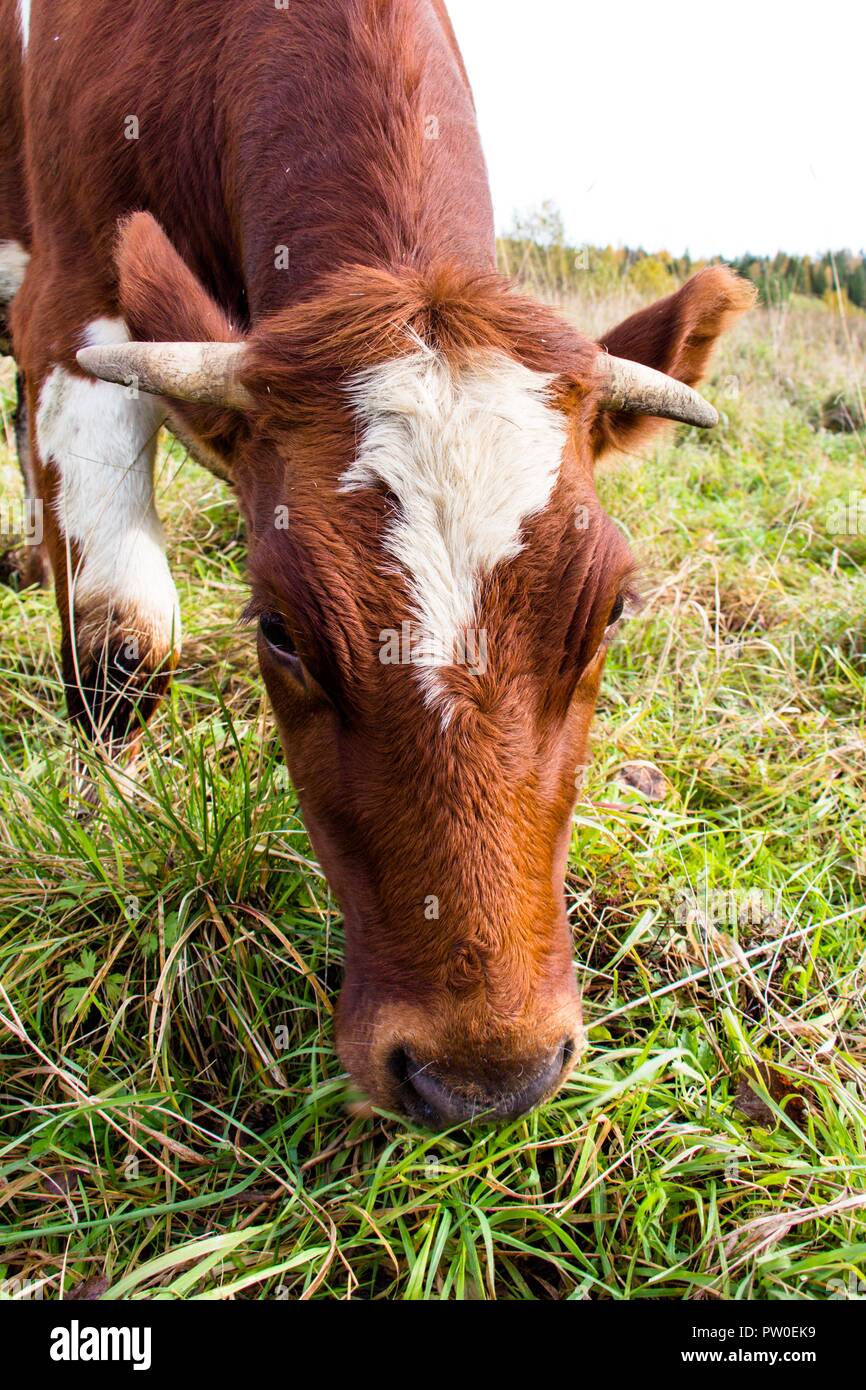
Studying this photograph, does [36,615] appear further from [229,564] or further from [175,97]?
[175,97]

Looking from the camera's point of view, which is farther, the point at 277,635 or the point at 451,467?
the point at 277,635

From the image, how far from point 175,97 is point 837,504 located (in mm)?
4143

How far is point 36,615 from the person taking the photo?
4684mm

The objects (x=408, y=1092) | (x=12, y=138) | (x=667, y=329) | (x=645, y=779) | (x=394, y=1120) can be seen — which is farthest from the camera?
(x=12, y=138)

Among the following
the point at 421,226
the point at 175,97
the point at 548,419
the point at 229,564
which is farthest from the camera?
the point at 229,564

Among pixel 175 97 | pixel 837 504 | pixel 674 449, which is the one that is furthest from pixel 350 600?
pixel 674 449

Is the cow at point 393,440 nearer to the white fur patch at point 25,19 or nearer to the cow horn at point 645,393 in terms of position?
the cow horn at point 645,393

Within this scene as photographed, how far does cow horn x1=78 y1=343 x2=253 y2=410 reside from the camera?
7.27 feet

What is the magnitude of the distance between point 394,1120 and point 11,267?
131 inches

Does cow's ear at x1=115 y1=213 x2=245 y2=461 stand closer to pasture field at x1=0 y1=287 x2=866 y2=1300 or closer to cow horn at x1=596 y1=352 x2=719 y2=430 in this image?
cow horn at x1=596 y1=352 x2=719 y2=430

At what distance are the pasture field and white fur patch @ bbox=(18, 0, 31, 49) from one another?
2.21 metres

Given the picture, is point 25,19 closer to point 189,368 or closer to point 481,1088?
point 189,368

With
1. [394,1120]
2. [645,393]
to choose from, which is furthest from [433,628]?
[394,1120]

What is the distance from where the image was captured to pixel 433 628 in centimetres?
184
